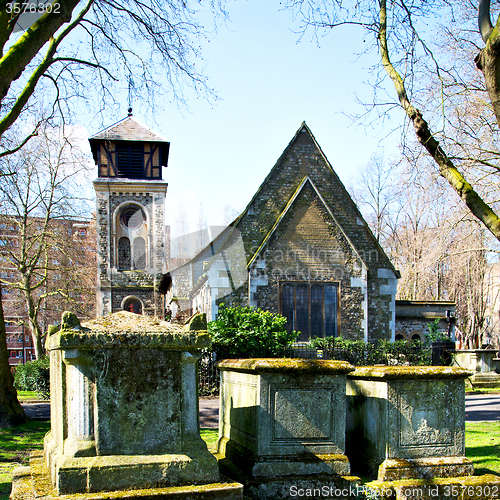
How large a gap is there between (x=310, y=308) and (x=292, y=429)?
1620cm

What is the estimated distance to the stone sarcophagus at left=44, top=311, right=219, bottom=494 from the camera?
3873 millimetres

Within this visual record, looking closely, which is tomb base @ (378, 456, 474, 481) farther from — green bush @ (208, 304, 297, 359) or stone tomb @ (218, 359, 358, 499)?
green bush @ (208, 304, 297, 359)

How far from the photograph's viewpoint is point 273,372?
4.66 meters

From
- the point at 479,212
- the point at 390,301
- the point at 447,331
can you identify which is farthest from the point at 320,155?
the point at 479,212

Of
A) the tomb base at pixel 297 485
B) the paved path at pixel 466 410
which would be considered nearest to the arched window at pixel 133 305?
the paved path at pixel 466 410

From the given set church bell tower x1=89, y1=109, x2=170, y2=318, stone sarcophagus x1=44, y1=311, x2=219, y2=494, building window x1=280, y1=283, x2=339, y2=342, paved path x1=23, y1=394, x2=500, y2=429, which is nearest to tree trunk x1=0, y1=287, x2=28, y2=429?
paved path x1=23, y1=394, x2=500, y2=429

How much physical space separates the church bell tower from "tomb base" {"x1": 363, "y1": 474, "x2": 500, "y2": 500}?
30.1 metres

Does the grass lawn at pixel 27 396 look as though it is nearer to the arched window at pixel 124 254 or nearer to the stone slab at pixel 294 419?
the stone slab at pixel 294 419

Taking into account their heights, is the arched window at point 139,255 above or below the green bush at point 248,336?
above

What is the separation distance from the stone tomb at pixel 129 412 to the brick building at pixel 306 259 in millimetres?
15273

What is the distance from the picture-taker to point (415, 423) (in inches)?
193

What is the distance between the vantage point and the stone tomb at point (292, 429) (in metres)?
4.56

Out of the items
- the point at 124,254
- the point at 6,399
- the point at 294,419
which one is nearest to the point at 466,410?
the point at 294,419

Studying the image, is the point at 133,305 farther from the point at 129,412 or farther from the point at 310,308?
the point at 129,412
